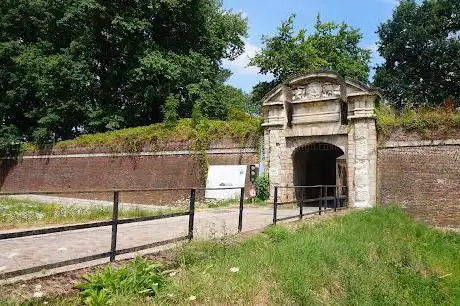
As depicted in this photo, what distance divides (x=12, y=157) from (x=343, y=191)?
2106 centimetres

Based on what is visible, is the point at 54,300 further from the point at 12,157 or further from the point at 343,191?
the point at 12,157

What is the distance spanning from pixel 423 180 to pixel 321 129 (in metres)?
4.00

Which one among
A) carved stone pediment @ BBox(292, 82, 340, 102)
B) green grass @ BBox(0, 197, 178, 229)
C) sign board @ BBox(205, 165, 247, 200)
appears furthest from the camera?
sign board @ BBox(205, 165, 247, 200)

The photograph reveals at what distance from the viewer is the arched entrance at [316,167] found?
18202mm

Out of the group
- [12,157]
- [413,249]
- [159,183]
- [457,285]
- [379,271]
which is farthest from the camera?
[12,157]

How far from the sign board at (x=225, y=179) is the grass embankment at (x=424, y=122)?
19.3 ft

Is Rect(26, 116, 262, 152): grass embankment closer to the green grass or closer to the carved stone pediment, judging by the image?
the carved stone pediment

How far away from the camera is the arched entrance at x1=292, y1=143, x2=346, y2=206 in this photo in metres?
18.2

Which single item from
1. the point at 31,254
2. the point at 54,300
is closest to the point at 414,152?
the point at 31,254

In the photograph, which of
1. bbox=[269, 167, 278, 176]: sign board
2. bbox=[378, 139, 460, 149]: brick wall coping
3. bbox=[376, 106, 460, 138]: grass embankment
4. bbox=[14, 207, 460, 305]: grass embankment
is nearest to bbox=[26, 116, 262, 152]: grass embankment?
bbox=[269, 167, 278, 176]: sign board

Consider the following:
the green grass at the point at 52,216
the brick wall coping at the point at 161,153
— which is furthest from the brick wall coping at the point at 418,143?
the green grass at the point at 52,216

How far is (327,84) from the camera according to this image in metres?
16.5

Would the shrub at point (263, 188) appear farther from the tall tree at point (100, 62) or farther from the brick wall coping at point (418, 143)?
the tall tree at point (100, 62)

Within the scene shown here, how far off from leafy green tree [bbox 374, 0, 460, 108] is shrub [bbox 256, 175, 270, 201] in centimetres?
1846
